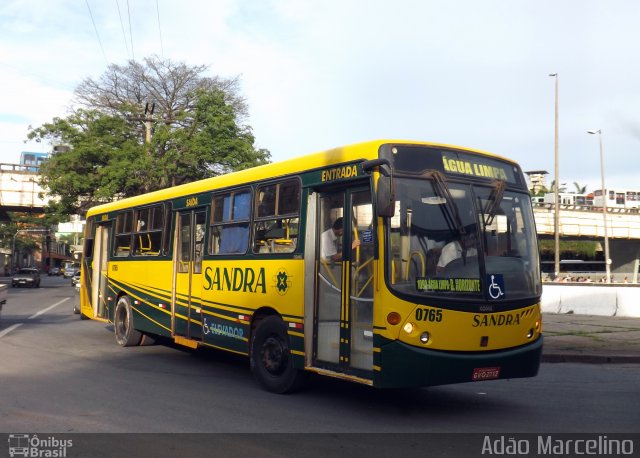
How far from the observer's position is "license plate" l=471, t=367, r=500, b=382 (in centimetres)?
754

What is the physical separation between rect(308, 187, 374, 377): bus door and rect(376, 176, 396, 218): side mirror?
511 millimetres

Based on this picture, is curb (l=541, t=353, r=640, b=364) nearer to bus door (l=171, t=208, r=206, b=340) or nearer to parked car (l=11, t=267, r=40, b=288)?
bus door (l=171, t=208, r=206, b=340)

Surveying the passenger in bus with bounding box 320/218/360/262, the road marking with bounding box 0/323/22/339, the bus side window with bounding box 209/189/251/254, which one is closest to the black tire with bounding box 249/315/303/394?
the passenger in bus with bounding box 320/218/360/262

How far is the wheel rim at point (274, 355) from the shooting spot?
9.05 m

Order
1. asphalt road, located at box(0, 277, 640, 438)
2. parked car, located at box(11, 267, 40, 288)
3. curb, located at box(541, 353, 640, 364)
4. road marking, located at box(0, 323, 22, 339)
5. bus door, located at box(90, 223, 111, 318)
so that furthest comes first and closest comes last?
parked car, located at box(11, 267, 40, 288) → road marking, located at box(0, 323, 22, 339) → bus door, located at box(90, 223, 111, 318) → curb, located at box(541, 353, 640, 364) → asphalt road, located at box(0, 277, 640, 438)

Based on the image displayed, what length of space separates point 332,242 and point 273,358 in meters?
1.91

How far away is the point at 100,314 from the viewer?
1590 cm

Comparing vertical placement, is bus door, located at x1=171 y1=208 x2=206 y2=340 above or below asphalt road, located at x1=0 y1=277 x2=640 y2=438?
above

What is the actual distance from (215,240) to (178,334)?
Answer: 6.77 ft

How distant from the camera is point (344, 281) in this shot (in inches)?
316

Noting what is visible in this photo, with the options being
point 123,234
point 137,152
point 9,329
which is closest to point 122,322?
point 123,234

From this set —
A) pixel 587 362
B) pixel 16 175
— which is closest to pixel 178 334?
pixel 587 362

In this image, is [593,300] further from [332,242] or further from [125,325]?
[332,242]

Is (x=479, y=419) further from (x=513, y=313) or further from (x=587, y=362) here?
(x=587, y=362)
